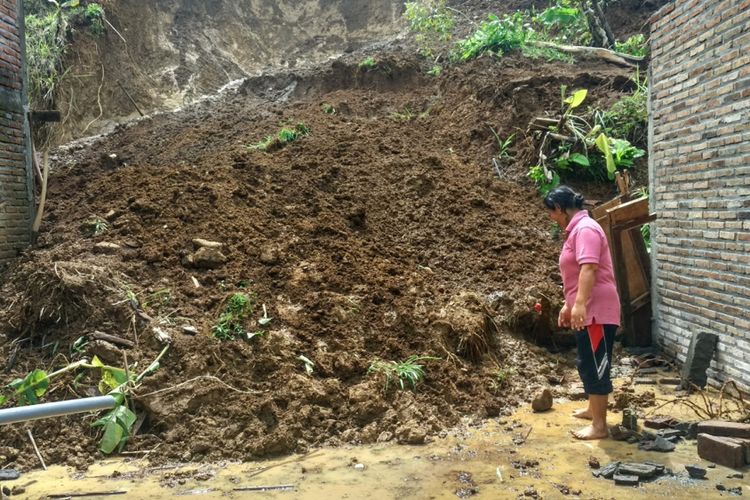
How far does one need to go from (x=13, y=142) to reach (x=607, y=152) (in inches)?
301

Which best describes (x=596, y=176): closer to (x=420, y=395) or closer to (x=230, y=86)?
(x=420, y=395)

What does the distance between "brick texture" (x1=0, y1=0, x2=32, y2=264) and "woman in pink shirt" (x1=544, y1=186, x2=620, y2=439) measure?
6.26 meters

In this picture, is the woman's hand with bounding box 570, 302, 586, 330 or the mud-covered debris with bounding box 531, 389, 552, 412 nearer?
the woman's hand with bounding box 570, 302, 586, 330

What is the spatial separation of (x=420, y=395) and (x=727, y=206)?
292cm

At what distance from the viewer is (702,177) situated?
507 cm

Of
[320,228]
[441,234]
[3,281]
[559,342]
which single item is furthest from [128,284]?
[559,342]

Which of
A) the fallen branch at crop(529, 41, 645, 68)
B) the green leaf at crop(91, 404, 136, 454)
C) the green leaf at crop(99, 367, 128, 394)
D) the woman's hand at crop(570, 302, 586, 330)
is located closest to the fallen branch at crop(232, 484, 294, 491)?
the green leaf at crop(91, 404, 136, 454)

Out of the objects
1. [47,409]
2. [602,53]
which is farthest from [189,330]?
[602,53]

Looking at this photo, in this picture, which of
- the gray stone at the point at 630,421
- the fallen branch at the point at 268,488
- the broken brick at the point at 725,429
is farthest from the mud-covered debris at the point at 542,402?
the fallen branch at the point at 268,488

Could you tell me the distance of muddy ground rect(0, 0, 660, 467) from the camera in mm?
4480

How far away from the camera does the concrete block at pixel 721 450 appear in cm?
340

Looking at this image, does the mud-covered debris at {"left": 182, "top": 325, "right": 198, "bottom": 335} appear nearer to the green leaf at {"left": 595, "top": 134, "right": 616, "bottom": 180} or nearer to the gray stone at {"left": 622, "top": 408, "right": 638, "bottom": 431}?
the gray stone at {"left": 622, "top": 408, "right": 638, "bottom": 431}

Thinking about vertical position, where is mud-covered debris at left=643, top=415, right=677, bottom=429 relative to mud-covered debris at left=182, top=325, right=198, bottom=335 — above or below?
below

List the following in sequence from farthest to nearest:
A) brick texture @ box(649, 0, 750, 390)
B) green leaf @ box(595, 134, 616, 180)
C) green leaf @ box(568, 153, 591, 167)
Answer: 1. green leaf @ box(568, 153, 591, 167)
2. green leaf @ box(595, 134, 616, 180)
3. brick texture @ box(649, 0, 750, 390)
